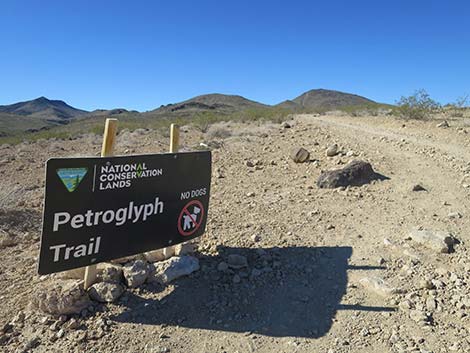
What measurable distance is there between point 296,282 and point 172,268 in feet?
4.11

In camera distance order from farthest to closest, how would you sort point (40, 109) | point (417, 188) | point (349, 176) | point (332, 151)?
1. point (40, 109)
2. point (332, 151)
3. point (349, 176)
4. point (417, 188)

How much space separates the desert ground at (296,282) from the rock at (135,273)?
0.08 m

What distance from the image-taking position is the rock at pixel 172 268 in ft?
11.3

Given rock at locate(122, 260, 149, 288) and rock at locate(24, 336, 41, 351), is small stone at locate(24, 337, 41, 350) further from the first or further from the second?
rock at locate(122, 260, 149, 288)

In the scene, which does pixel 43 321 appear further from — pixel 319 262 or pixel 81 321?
pixel 319 262

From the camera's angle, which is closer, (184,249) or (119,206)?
(119,206)

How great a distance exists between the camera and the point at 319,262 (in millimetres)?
3832

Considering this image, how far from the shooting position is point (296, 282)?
3518 mm

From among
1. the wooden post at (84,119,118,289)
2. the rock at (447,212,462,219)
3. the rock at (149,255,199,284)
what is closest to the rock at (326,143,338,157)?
the rock at (447,212,462,219)

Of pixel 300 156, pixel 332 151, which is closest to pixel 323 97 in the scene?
pixel 332 151

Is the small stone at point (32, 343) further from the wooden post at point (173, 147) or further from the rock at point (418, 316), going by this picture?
the rock at point (418, 316)

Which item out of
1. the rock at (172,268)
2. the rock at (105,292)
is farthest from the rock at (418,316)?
the rock at (105,292)

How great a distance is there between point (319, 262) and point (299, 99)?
10272 centimetres

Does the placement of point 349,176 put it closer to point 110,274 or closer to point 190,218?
point 190,218
